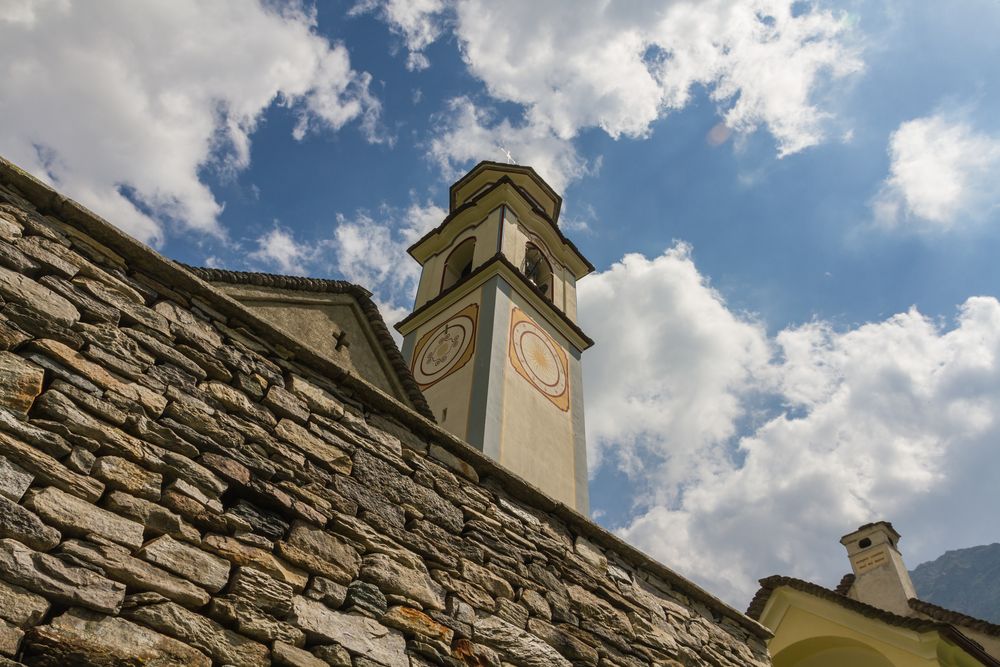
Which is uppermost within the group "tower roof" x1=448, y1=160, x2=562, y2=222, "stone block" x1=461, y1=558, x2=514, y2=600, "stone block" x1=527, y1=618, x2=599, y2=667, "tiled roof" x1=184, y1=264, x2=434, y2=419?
"tower roof" x1=448, y1=160, x2=562, y2=222

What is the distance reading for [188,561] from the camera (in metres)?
2.60

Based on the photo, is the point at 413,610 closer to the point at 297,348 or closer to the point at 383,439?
the point at 383,439

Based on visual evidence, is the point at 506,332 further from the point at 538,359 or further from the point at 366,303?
the point at 366,303

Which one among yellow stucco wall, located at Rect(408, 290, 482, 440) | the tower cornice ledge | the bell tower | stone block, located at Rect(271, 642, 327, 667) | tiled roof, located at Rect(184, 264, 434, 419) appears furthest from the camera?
the tower cornice ledge

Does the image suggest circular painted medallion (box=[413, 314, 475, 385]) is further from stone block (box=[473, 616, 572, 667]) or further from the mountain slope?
the mountain slope

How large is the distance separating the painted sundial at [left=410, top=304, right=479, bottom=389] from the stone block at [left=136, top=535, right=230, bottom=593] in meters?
7.80

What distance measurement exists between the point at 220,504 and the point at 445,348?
8.47m

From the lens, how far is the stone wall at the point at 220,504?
2.36m

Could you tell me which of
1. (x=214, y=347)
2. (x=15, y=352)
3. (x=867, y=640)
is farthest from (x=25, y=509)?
(x=867, y=640)

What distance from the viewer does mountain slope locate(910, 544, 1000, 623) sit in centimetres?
8262

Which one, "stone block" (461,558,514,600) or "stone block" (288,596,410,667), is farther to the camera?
"stone block" (461,558,514,600)

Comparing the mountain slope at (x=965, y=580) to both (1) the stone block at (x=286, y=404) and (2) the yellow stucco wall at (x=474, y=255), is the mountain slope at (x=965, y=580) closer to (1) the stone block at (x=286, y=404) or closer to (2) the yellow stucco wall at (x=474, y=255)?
(2) the yellow stucco wall at (x=474, y=255)

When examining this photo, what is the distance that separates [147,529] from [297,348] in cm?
132

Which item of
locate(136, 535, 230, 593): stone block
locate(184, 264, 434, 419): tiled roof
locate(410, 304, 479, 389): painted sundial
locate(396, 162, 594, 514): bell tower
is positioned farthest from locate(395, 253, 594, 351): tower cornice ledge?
locate(136, 535, 230, 593): stone block
